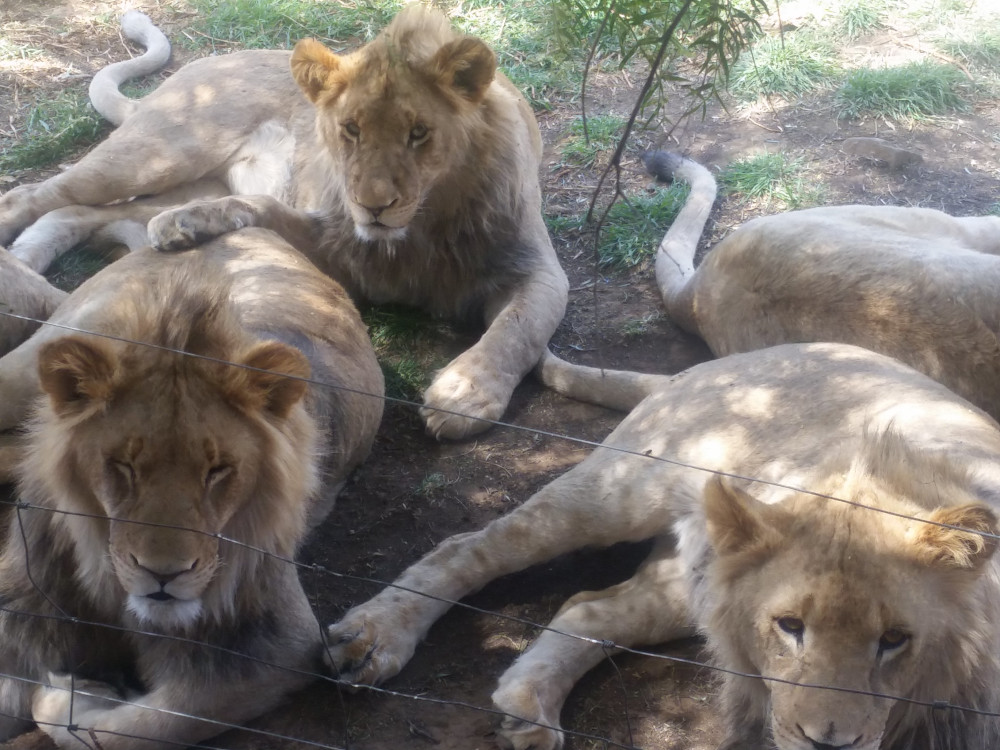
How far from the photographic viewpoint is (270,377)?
103 inches

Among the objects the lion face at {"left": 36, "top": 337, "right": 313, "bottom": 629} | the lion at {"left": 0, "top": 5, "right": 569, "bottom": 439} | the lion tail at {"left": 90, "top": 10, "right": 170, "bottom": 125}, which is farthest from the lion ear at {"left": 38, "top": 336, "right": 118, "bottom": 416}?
the lion tail at {"left": 90, "top": 10, "right": 170, "bottom": 125}

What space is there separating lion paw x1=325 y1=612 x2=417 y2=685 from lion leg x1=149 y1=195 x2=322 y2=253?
1.76 metres

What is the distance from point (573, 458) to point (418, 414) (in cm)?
65

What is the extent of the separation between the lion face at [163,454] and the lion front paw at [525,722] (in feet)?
2.72

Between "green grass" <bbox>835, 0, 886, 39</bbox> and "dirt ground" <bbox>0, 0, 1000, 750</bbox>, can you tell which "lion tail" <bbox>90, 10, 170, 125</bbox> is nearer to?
"dirt ground" <bbox>0, 0, 1000, 750</bbox>

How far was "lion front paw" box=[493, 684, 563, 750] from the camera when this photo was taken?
2.89 m

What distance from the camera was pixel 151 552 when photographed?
2.41 metres

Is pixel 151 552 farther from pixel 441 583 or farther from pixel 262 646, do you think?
pixel 441 583

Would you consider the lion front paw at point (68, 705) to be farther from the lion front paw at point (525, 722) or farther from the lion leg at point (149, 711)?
the lion front paw at point (525, 722)

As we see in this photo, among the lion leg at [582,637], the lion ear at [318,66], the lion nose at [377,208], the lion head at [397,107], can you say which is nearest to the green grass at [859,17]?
the lion head at [397,107]

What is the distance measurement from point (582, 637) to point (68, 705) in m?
1.32

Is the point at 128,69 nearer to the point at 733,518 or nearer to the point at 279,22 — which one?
the point at 279,22

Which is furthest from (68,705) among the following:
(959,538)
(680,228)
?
(680,228)

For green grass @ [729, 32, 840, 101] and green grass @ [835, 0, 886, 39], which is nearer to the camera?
green grass @ [729, 32, 840, 101]
